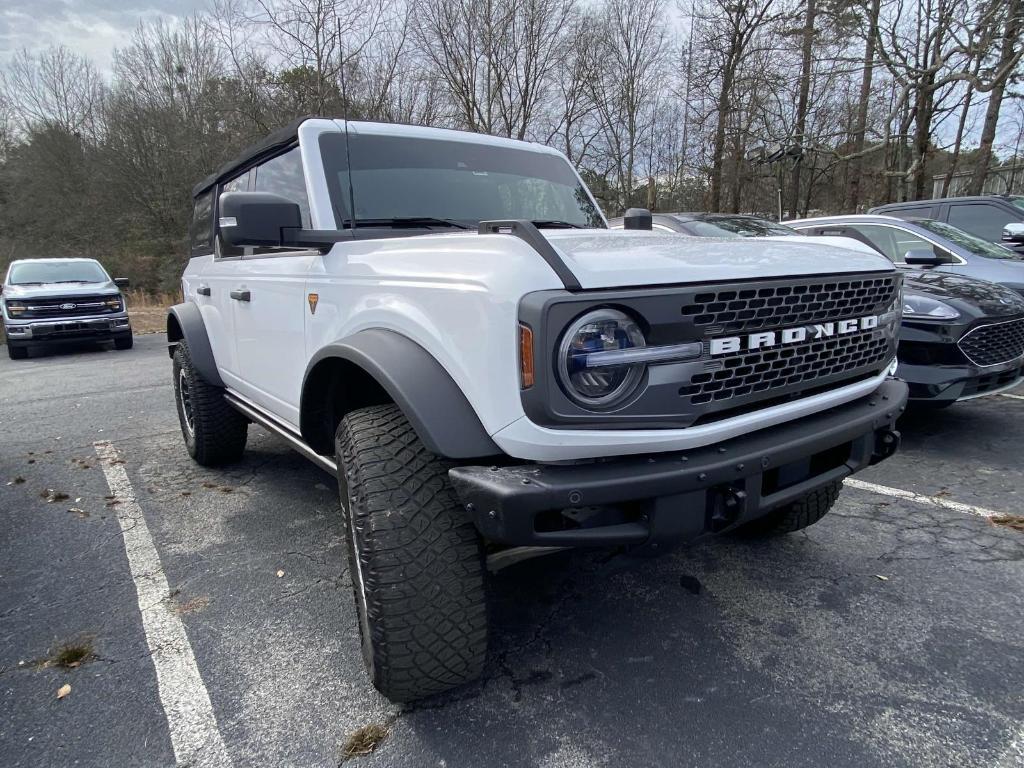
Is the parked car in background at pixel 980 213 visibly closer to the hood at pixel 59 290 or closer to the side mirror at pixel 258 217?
the side mirror at pixel 258 217

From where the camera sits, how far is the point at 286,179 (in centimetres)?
303

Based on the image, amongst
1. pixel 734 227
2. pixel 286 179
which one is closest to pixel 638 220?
pixel 286 179

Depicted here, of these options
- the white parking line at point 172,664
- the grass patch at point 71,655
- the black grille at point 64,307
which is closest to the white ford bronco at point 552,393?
the white parking line at point 172,664

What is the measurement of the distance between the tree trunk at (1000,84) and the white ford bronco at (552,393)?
44.1ft

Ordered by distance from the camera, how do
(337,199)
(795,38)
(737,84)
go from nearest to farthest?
(337,199), (795,38), (737,84)

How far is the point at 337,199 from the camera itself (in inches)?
105

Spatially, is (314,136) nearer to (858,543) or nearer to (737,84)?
(858,543)

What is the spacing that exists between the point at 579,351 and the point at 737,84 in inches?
766

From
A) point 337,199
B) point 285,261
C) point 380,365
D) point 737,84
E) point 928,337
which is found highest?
point 737,84

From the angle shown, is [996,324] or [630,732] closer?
[630,732]

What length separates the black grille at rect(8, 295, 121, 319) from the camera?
35.8ft

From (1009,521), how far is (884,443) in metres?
1.68

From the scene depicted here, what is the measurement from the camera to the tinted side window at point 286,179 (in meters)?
2.79

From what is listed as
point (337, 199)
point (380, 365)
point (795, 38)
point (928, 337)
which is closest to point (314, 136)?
point (337, 199)
